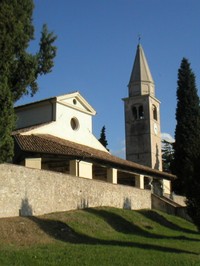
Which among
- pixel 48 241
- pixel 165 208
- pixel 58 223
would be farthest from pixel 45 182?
pixel 165 208

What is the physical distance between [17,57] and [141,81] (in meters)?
35.0

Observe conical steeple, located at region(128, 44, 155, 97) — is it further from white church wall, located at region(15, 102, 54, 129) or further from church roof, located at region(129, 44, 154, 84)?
white church wall, located at region(15, 102, 54, 129)

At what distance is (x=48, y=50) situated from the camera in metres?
19.9

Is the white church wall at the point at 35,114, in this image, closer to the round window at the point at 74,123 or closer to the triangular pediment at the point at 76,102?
the triangular pediment at the point at 76,102

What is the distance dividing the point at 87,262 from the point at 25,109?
2201 centimetres

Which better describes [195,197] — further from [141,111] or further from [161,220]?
[141,111]

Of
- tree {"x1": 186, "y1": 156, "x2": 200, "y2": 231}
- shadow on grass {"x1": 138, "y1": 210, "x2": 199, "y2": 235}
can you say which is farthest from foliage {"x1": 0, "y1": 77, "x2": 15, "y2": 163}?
shadow on grass {"x1": 138, "y1": 210, "x2": 199, "y2": 235}

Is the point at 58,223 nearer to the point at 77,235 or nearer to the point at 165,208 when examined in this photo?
the point at 77,235

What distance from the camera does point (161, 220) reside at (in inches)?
1134

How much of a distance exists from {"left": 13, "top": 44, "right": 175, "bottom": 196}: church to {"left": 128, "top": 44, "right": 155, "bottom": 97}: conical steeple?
0.52ft

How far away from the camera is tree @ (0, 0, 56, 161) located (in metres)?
17.6

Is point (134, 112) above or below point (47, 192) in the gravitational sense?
above

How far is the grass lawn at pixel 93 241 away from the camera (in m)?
15.1

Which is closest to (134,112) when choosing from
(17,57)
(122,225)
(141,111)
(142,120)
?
(141,111)
